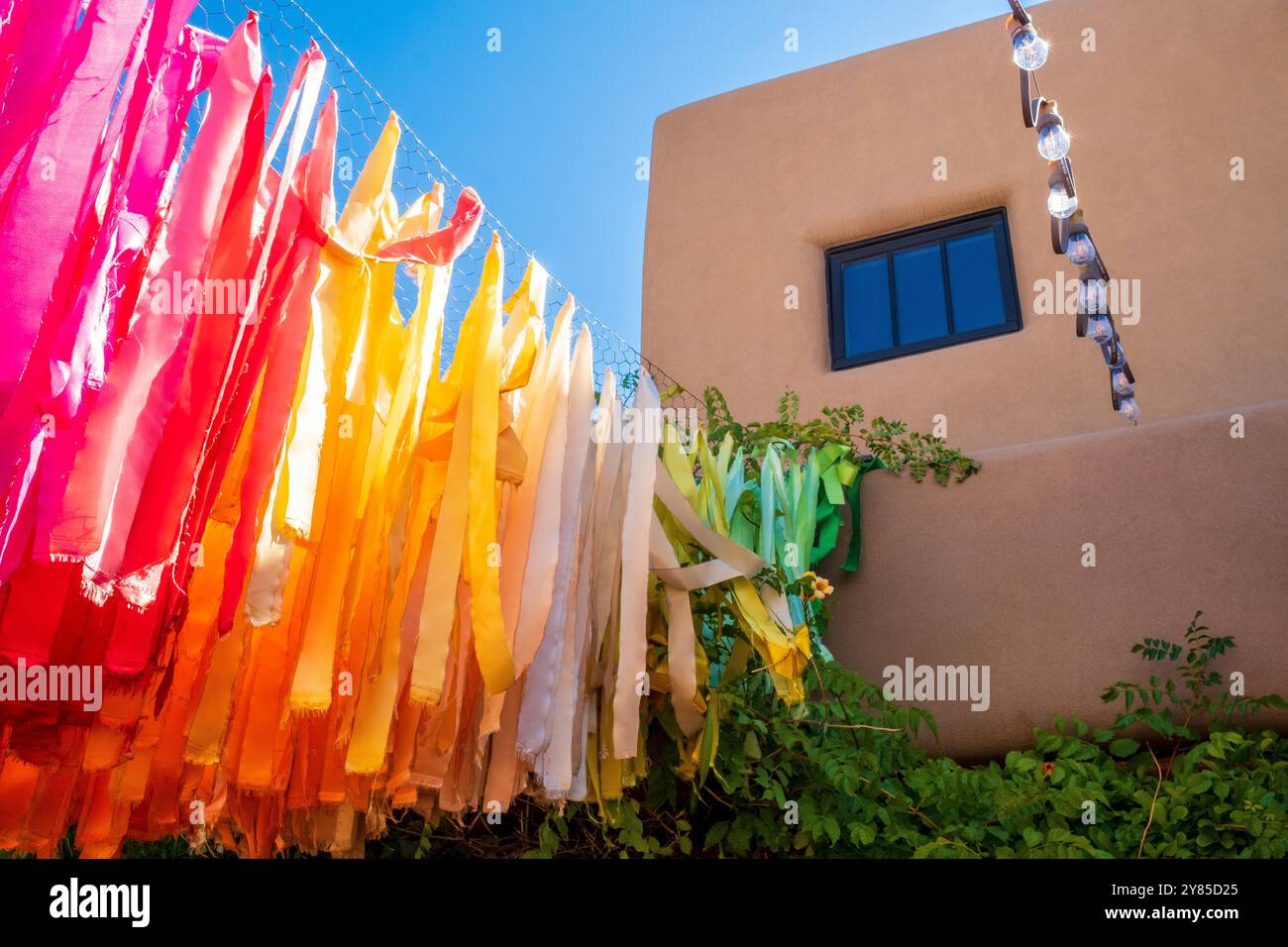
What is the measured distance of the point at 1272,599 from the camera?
3.30m

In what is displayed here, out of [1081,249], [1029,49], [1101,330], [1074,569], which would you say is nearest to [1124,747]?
[1074,569]

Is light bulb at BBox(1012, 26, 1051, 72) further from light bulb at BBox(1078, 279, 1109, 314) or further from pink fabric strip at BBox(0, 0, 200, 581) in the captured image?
pink fabric strip at BBox(0, 0, 200, 581)

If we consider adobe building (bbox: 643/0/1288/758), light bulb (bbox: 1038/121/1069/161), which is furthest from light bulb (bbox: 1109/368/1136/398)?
light bulb (bbox: 1038/121/1069/161)

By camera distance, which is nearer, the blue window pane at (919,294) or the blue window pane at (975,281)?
the blue window pane at (975,281)

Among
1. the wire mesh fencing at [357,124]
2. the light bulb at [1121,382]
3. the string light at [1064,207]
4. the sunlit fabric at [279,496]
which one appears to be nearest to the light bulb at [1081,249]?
the string light at [1064,207]

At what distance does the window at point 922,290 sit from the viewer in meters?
5.45

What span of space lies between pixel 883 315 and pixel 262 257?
171 inches

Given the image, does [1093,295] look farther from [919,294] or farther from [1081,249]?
[919,294]

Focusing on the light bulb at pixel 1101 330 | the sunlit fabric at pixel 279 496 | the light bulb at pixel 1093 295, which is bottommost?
the sunlit fabric at pixel 279 496

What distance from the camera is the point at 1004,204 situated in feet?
18.5

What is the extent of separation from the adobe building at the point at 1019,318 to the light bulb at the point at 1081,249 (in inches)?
22.9

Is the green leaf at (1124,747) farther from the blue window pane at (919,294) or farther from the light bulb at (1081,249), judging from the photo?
the blue window pane at (919,294)

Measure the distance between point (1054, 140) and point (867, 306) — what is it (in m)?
2.06

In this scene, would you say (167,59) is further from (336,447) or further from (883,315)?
(883,315)
